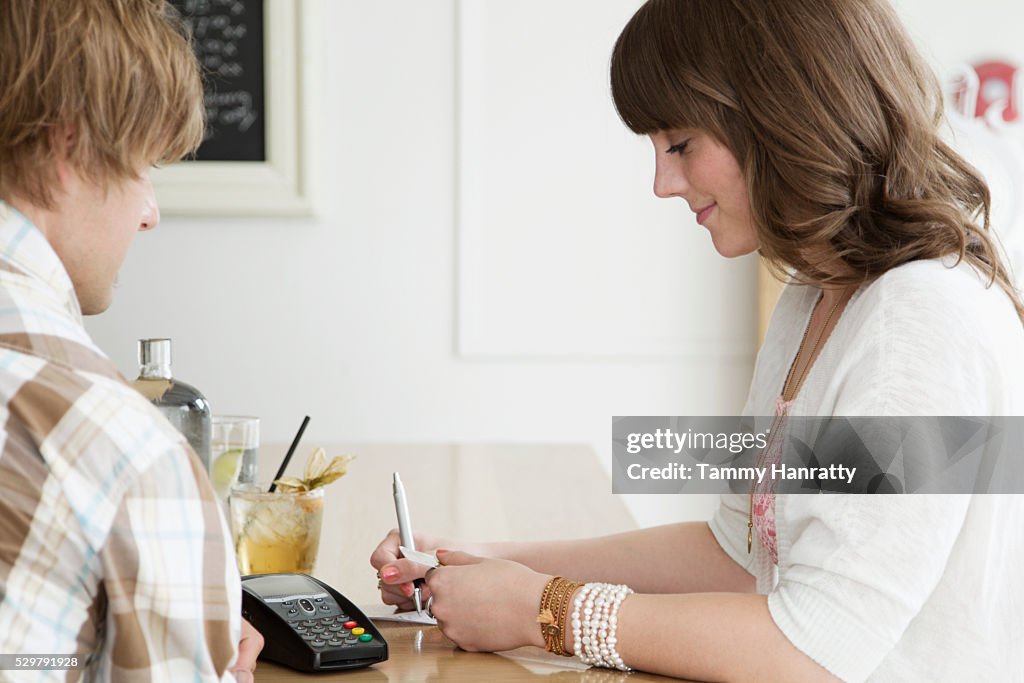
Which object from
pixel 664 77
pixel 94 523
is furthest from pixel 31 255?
pixel 664 77

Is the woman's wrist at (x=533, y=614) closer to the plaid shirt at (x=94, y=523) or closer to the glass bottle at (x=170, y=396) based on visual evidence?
the plaid shirt at (x=94, y=523)

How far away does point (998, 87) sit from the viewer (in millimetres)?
2650

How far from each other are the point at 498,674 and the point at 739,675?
0.20m

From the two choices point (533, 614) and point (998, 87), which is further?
point (998, 87)

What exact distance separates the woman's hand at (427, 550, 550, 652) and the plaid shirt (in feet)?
1.04

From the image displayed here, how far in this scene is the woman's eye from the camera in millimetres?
1161

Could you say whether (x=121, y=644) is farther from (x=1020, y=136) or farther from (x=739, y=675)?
(x=1020, y=136)

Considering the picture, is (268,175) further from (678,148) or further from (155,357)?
(678,148)

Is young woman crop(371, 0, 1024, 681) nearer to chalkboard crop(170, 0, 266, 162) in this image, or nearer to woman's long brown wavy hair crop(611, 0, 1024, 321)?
woman's long brown wavy hair crop(611, 0, 1024, 321)

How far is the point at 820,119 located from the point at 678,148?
16 cm

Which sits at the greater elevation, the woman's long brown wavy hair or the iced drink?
the woman's long brown wavy hair

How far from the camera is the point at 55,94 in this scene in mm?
756

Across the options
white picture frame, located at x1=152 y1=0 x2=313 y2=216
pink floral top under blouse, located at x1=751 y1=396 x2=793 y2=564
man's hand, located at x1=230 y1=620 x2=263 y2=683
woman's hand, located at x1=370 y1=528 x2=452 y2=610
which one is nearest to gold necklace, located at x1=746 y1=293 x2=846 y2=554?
pink floral top under blouse, located at x1=751 y1=396 x2=793 y2=564

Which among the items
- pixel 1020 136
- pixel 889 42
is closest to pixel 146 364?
pixel 889 42
